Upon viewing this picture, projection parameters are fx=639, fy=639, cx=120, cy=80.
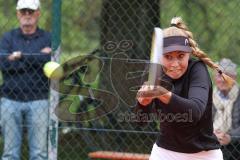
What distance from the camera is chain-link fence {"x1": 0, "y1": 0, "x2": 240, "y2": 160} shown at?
222 inches

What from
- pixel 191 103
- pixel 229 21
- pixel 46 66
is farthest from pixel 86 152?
pixel 191 103

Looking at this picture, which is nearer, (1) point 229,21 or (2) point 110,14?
(1) point 229,21

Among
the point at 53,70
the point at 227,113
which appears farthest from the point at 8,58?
the point at 227,113

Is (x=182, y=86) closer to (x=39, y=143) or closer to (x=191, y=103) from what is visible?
(x=191, y=103)

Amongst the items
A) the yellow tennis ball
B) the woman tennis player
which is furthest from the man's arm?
the woman tennis player

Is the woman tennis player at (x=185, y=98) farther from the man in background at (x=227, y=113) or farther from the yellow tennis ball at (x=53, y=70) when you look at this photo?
the yellow tennis ball at (x=53, y=70)

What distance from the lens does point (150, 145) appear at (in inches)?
224

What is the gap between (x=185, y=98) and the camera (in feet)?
11.5

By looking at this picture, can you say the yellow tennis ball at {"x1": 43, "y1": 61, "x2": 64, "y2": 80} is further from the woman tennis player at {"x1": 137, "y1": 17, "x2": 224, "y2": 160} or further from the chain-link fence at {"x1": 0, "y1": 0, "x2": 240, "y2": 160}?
the woman tennis player at {"x1": 137, "y1": 17, "x2": 224, "y2": 160}

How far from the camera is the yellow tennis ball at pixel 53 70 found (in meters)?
5.45

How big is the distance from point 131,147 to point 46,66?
107 cm

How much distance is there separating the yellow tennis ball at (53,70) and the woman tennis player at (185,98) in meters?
1.79

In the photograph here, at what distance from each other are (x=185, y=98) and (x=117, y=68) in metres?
2.32

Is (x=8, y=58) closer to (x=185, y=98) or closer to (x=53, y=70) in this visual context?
(x=53, y=70)
